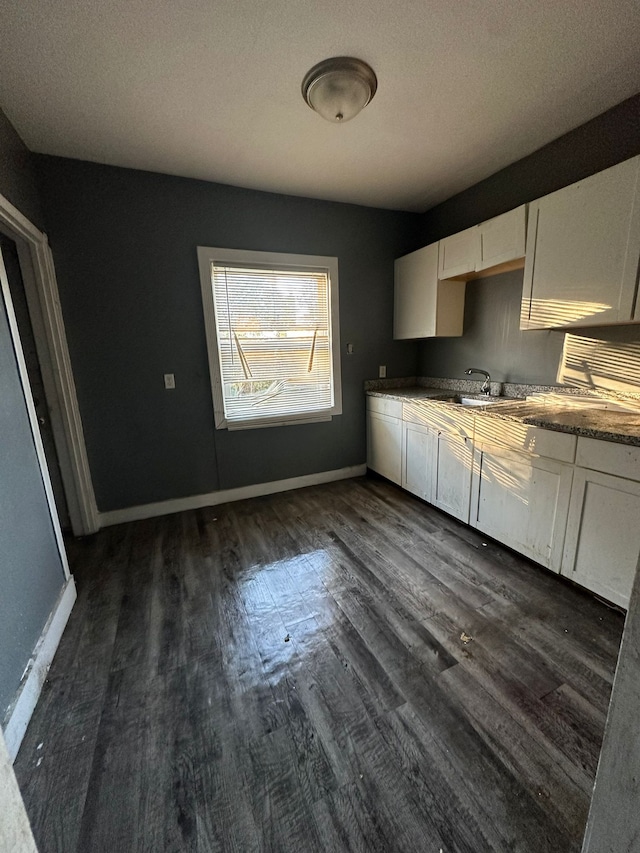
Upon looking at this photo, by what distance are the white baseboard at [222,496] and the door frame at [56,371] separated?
16cm

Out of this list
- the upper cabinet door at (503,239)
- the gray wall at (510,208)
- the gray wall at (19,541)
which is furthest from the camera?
the upper cabinet door at (503,239)

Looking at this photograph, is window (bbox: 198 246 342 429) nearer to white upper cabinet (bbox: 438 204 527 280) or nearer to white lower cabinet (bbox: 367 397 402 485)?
white lower cabinet (bbox: 367 397 402 485)

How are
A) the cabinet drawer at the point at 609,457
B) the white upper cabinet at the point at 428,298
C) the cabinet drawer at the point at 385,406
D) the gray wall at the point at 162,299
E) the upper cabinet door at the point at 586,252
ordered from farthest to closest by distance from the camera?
1. the cabinet drawer at the point at 385,406
2. the white upper cabinet at the point at 428,298
3. the gray wall at the point at 162,299
4. the upper cabinet door at the point at 586,252
5. the cabinet drawer at the point at 609,457

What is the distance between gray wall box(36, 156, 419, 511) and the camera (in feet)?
8.07

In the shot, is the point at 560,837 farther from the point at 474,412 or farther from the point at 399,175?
the point at 399,175

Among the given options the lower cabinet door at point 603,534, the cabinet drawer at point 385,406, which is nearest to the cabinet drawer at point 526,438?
the lower cabinet door at point 603,534

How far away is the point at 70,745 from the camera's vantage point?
121cm

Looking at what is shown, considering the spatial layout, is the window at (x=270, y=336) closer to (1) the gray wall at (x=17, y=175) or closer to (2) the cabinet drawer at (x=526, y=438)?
(1) the gray wall at (x=17, y=175)

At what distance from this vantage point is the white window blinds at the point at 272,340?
9.54 feet

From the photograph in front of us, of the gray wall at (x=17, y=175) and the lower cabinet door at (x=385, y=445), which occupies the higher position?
the gray wall at (x=17, y=175)

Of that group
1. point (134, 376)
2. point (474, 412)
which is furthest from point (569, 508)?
point (134, 376)

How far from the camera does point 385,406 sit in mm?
3277

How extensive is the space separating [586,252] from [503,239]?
2.00 ft

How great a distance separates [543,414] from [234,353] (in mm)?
2333
